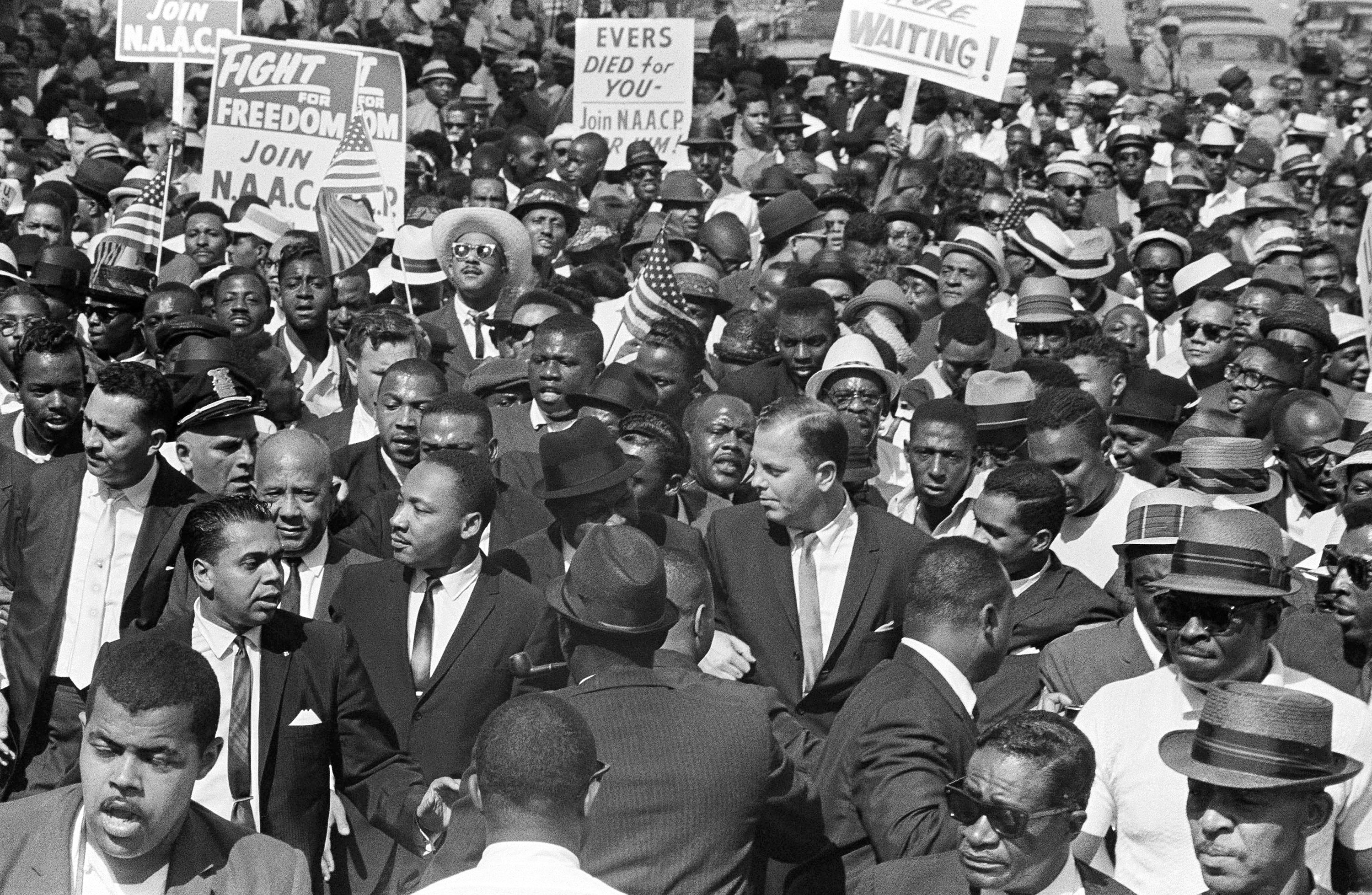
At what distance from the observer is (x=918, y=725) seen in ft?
17.4

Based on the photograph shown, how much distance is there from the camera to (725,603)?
7418 millimetres

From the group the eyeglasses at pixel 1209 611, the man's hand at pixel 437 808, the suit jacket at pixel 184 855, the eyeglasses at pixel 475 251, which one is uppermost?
the eyeglasses at pixel 1209 611

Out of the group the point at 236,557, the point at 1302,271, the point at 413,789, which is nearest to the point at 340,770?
the point at 413,789

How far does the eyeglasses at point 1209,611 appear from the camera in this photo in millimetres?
5590

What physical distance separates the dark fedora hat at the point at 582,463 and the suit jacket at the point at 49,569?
1295mm

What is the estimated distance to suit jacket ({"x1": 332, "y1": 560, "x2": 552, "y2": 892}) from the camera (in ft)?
22.0

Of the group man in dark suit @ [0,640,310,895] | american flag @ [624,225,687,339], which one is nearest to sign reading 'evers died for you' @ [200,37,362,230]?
american flag @ [624,225,687,339]

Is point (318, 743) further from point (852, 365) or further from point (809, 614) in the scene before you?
point (852, 365)

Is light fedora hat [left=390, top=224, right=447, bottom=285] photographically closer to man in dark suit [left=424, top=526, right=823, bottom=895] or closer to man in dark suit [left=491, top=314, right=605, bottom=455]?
man in dark suit [left=491, top=314, right=605, bottom=455]

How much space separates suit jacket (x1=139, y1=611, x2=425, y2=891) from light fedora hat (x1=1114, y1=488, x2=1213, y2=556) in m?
2.53

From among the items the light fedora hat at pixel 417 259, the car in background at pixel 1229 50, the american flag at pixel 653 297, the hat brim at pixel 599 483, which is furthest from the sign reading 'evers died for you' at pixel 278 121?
the car in background at pixel 1229 50

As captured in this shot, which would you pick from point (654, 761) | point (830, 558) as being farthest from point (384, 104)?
point (654, 761)

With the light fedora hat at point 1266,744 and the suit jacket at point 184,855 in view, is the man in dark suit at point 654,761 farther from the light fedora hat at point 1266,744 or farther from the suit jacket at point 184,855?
the light fedora hat at point 1266,744

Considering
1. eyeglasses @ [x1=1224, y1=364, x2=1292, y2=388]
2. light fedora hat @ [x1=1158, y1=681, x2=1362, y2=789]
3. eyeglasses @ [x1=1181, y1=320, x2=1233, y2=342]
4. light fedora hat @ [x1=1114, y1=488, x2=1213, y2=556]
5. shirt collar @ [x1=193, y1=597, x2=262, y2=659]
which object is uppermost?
light fedora hat @ [x1=1158, y1=681, x2=1362, y2=789]
